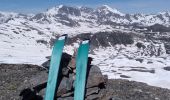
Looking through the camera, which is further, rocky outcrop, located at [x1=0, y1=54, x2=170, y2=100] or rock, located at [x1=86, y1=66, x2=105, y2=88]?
rock, located at [x1=86, y1=66, x2=105, y2=88]

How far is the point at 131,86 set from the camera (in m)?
27.2

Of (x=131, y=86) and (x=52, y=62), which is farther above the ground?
(x=52, y=62)

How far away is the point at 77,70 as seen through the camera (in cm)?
2159

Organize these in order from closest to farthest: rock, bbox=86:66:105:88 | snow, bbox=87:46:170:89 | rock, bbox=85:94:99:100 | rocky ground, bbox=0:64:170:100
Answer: rock, bbox=85:94:99:100, rocky ground, bbox=0:64:170:100, rock, bbox=86:66:105:88, snow, bbox=87:46:170:89

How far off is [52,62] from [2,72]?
8691 millimetres

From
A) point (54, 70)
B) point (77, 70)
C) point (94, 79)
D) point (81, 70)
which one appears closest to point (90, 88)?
point (94, 79)

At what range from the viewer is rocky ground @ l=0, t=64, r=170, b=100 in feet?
71.6

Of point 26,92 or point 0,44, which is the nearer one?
point 26,92

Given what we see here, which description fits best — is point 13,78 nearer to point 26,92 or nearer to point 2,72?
point 2,72

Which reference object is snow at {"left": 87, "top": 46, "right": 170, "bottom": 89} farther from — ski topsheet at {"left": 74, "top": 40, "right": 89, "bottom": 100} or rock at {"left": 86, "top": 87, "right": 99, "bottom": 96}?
ski topsheet at {"left": 74, "top": 40, "right": 89, "bottom": 100}

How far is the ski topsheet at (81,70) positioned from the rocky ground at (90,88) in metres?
0.64

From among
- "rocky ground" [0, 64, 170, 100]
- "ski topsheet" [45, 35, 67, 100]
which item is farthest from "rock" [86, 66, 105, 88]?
"ski topsheet" [45, 35, 67, 100]

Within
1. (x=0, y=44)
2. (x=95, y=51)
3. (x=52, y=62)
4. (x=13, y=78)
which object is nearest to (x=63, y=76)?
(x=52, y=62)

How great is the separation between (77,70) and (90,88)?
1279 millimetres
